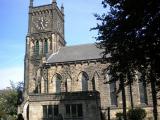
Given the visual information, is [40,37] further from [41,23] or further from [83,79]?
[83,79]

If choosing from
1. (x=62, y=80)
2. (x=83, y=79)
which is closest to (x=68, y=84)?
(x=62, y=80)

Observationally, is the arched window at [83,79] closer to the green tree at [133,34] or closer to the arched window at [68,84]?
the arched window at [68,84]

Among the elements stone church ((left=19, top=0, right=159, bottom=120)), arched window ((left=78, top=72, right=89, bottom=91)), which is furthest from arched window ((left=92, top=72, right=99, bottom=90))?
arched window ((left=78, top=72, right=89, bottom=91))

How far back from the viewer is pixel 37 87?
5503 cm

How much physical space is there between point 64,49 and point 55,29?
5.46 metres

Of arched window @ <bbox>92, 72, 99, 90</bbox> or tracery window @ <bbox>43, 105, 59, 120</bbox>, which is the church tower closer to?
arched window @ <bbox>92, 72, 99, 90</bbox>

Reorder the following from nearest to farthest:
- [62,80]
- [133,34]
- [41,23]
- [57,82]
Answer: [133,34] → [62,80] → [57,82] → [41,23]

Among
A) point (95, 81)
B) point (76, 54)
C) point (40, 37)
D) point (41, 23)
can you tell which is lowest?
point (95, 81)

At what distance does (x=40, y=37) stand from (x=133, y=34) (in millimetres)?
43508

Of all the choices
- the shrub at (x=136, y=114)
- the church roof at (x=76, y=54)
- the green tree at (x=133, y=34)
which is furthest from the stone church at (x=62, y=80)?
the green tree at (x=133, y=34)

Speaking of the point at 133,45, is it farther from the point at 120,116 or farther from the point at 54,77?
the point at 54,77

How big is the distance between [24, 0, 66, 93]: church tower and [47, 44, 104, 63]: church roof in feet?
6.40

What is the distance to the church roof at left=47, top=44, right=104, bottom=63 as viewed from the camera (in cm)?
5176

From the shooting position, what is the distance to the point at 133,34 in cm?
1994
